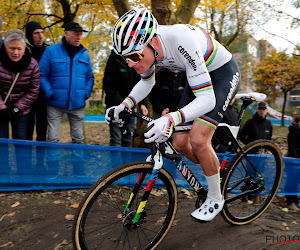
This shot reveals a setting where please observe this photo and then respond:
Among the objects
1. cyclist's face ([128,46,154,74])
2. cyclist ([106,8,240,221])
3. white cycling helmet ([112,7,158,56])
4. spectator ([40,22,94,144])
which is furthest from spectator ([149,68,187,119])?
white cycling helmet ([112,7,158,56])

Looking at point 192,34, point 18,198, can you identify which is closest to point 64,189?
point 18,198

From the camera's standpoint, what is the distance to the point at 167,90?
15.6ft

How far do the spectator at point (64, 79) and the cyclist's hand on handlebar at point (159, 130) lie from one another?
2871 millimetres

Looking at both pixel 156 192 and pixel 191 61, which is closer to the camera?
pixel 191 61

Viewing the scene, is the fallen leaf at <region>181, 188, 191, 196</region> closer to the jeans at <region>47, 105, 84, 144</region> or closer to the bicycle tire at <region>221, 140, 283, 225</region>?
the bicycle tire at <region>221, 140, 283, 225</region>

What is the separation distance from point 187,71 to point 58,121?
3.00m

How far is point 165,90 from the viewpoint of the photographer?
4.75m

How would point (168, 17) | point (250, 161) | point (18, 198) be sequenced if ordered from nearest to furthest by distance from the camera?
point (250, 161), point (18, 198), point (168, 17)

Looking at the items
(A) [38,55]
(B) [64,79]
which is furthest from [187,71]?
(A) [38,55]

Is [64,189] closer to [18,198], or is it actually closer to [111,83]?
[18,198]

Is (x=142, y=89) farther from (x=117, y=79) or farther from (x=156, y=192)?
(x=117, y=79)

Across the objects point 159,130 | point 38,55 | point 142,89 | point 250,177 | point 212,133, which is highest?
point 38,55

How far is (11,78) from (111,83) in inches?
64.4

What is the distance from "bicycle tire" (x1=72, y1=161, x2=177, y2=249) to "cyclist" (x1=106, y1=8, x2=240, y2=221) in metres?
0.36
